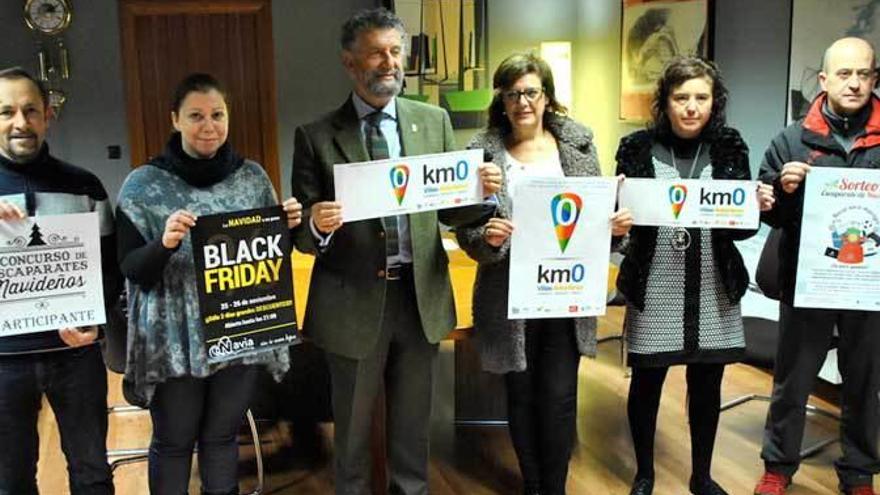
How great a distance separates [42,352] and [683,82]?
1848 mm

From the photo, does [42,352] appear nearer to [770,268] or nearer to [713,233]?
[713,233]

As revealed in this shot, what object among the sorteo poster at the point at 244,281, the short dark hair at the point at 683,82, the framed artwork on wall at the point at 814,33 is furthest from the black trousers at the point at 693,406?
the framed artwork on wall at the point at 814,33

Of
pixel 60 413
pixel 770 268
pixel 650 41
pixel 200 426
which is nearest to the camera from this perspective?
pixel 60 413

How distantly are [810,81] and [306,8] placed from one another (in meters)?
3.72


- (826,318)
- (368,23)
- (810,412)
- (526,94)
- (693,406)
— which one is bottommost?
(810,412)

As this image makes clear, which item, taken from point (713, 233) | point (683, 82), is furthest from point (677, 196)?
point (683, 82)

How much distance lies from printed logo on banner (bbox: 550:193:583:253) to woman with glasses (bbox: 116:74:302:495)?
28.3 inches

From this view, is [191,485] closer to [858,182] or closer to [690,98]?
[690,98]

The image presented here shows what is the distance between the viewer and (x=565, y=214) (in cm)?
235

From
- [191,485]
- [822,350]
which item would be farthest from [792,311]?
[191,485]

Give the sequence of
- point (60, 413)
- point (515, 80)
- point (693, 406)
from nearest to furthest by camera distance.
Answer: point (60, 413) < point (515, 80) < point (693, 406)

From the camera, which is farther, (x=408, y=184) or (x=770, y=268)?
(x=770, y=268)

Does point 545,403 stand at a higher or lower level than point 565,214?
lower

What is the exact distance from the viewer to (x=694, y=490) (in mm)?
2707
